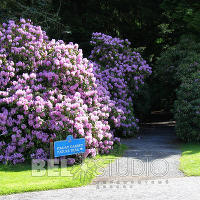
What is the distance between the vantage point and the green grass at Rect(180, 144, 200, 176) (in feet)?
26.0

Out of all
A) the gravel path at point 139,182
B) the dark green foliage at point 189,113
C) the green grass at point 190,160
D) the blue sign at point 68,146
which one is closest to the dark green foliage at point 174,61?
the dark green foliage at point 189,113

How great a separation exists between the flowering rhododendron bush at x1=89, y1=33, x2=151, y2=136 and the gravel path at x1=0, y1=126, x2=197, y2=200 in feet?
8.41

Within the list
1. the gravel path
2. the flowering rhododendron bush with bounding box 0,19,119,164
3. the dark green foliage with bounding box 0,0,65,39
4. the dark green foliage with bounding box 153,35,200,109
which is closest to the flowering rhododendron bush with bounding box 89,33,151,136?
the dark green foliage with bounding box 153,35,200,109

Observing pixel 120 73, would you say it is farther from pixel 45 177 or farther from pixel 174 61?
pixel 45 177

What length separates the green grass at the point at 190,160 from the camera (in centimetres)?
792

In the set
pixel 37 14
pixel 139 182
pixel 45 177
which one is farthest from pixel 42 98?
pixel 37 14

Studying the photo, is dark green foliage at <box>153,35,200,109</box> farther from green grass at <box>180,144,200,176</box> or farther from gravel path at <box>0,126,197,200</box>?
gravel path at <box>0,126,197,200</box>

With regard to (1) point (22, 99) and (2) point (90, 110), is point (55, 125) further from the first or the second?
(2) point (90, 110)

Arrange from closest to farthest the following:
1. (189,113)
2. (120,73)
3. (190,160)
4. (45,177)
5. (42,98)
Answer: (45,177) → (190,160) → (42,98) → (189,113) → (120,73)

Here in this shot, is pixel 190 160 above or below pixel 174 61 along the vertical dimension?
below

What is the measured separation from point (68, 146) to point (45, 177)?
2.50 feet

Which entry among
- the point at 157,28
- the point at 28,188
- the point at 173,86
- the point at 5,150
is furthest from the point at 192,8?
the point at 28,188

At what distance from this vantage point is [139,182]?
7.09 meters

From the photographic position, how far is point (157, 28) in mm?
18875
